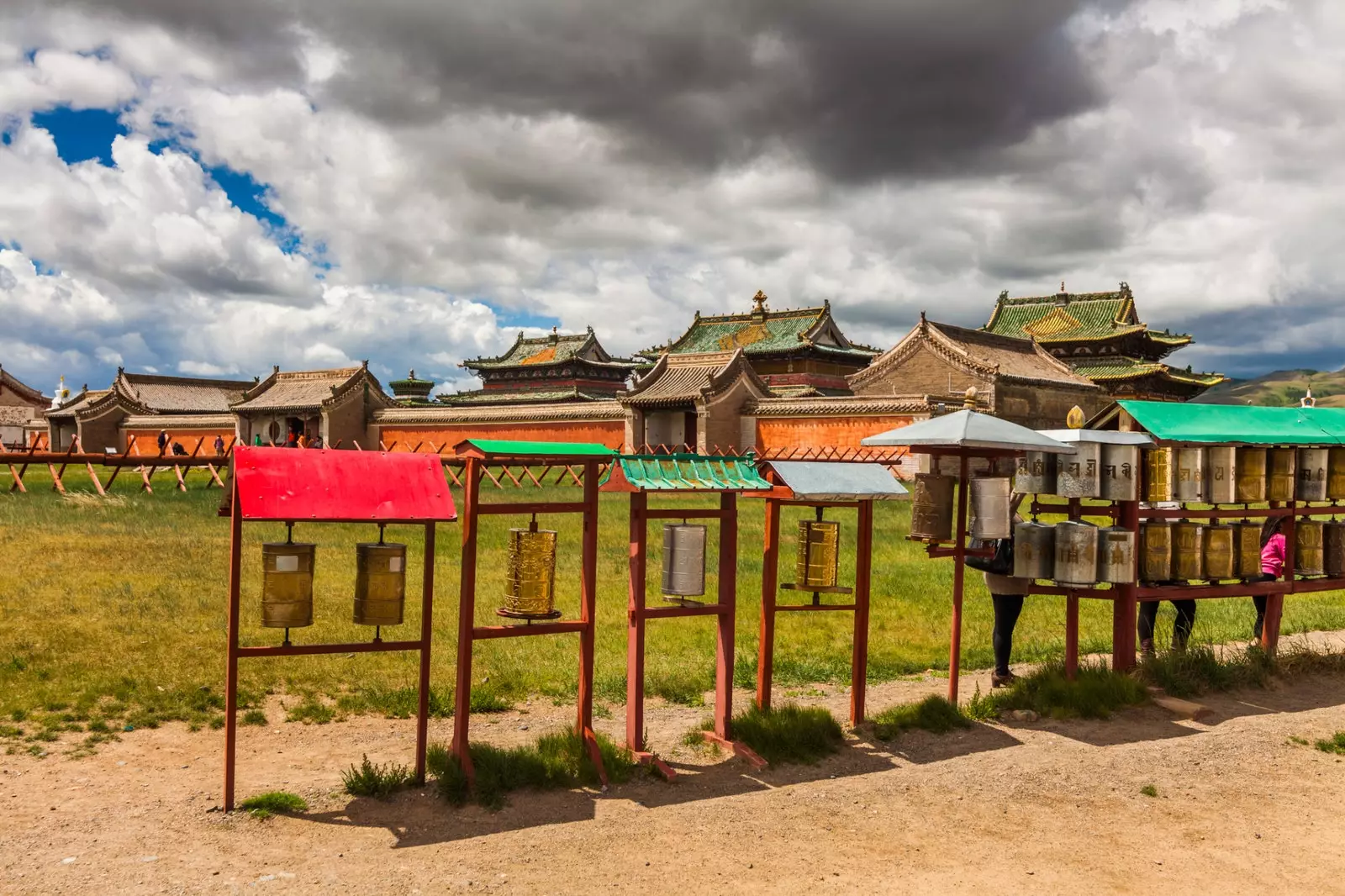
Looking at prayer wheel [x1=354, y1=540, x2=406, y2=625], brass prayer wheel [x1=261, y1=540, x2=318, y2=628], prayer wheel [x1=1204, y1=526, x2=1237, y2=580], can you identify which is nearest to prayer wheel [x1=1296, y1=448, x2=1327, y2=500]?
prayer wheel [x1=1204, y1=526, x2=1237, y2=580]

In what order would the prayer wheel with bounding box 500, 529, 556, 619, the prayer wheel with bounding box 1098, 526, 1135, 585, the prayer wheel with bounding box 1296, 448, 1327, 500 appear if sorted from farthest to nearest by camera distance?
1. the prayer wheel with bounding box 1296, 448, 1327, 500
2. the prayer wheel with bounding box 1098, 526, 1135, 585
3. the prayer wheel with bounding box 500, 529, 556, 619

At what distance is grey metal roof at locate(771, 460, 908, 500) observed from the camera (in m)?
7.13

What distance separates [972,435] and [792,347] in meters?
35.0

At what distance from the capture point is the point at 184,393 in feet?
171

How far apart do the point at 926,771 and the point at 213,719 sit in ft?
16.6

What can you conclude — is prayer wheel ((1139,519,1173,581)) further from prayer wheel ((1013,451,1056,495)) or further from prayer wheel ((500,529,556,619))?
prayer wheel ((500,529,556,619))

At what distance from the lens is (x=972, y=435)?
24.5 ft

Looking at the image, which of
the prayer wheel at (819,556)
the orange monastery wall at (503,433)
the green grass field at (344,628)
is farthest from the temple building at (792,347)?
the prayer wheel at (819,556)

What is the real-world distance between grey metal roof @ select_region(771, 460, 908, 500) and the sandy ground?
177cm

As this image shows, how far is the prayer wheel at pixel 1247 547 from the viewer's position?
881 centimetres

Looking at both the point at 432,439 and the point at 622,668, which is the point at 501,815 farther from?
the point at 432,439

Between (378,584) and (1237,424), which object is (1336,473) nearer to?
(1237,424)

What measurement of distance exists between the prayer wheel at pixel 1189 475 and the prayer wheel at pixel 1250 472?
51 centimetres

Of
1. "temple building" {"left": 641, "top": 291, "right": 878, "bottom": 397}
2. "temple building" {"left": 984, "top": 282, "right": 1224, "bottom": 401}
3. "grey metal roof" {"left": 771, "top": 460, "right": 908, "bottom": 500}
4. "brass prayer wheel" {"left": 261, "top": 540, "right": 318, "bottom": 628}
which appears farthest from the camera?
"temple building" {"left": 641, "top": 291, "right": 878, "bottom": 397}
